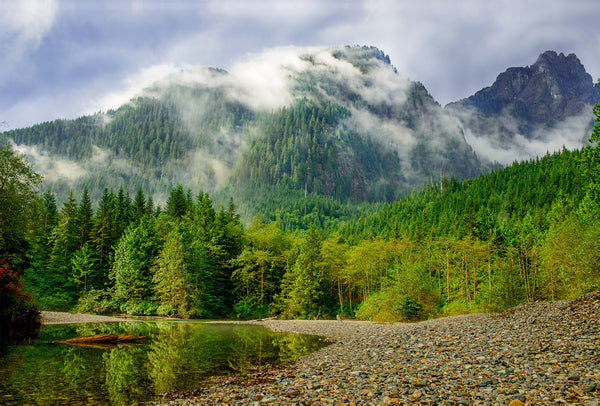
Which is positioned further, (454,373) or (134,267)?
(134,267)

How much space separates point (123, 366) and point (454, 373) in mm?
16322

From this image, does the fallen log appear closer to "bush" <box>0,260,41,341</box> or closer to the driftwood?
the driftwood

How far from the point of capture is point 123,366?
723 inches

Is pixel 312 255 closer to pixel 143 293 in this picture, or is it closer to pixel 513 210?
pixel 143 293

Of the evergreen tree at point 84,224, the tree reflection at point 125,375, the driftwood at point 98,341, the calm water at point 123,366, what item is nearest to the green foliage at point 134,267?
the evergreen tree at point 84,224

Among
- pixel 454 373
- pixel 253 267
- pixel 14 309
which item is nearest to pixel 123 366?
pixel 454 373

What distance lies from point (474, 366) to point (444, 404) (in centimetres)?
454

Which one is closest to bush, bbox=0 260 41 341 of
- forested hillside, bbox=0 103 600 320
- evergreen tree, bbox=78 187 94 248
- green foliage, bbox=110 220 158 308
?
forested hillside, bbox=0 103 600 320

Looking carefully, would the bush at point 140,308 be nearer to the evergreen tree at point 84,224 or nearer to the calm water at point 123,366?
the evergreen tree at point 84,224

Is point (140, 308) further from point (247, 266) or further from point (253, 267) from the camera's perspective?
point (253, 267)

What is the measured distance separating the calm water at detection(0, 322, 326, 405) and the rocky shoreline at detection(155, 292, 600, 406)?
79.2 inches

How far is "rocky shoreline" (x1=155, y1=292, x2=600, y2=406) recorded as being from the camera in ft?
30.8

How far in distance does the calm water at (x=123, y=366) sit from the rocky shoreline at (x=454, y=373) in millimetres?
2011

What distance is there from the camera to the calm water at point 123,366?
1353 cm
